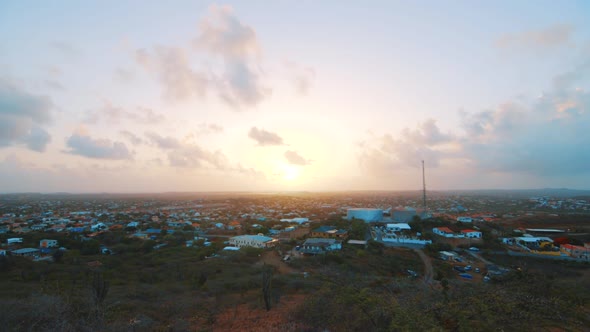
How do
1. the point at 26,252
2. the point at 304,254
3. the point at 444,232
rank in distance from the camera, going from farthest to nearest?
the point at 444,232
the point at 304,254
the point at 26,252

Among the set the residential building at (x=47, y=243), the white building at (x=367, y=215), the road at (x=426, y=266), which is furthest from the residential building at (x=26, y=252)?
the white building at (x=367, y=215)

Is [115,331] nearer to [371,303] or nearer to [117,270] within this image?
[371,303]

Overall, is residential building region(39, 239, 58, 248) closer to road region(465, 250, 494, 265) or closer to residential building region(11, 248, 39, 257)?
residential building region(11, 248, 39, 257)

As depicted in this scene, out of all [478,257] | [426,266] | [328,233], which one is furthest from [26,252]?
[478,257]

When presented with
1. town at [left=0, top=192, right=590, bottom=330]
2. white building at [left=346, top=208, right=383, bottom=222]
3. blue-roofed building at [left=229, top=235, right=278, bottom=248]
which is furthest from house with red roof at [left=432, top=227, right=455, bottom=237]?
blue-roofed building at [left=229, top=235, right=278, bottom=248]

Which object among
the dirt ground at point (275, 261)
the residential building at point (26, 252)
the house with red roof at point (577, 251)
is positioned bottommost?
the house with red roof at point (577, 251)

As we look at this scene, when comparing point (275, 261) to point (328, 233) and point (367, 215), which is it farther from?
point (367, 215)

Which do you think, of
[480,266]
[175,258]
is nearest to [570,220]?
[480,266]

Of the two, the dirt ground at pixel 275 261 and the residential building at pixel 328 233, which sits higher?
the dirt ground at pixel 275 261

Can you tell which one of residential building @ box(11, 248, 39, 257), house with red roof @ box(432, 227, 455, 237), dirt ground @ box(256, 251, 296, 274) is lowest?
house with red roof @ box(432, 227, 455, 237)

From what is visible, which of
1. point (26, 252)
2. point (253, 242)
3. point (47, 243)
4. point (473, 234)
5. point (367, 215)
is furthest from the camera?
point (367, 215)

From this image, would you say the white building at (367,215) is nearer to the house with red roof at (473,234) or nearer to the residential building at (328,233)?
the residential building at (328,233)

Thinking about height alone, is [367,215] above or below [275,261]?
below
